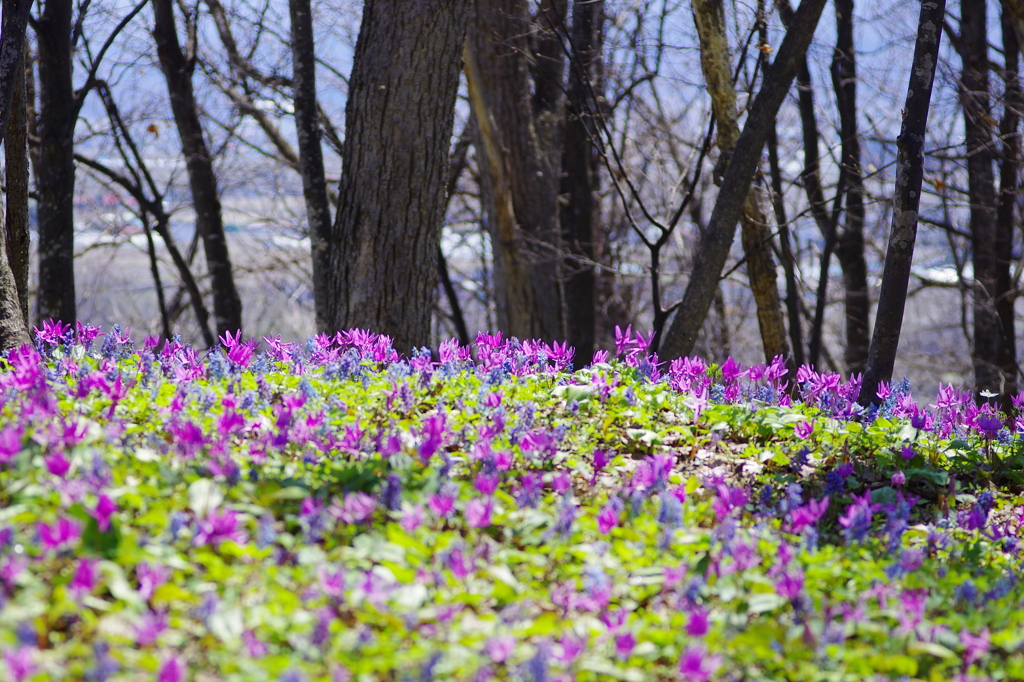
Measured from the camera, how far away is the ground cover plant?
1.80 meters

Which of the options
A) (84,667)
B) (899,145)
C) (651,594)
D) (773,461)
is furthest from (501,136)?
A: (84,667)

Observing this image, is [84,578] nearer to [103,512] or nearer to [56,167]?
[103,512]

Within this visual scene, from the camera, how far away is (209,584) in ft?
6.32

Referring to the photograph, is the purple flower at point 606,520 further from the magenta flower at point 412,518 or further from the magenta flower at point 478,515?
the magenta flower at point 412,518

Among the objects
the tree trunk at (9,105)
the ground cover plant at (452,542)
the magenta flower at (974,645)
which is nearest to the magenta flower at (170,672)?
the ground cover plant at (452,542)

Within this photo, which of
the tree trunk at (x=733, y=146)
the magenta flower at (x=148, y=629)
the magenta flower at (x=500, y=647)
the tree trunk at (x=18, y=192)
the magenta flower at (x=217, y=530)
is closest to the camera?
the magenta flower at (x=148, y=629)

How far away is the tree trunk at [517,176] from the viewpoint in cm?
821

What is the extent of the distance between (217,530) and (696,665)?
1.14 meters

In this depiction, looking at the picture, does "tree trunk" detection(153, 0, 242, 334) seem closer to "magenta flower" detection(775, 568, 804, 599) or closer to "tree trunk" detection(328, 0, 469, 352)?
"tree trunk" detection(328, 0, 469, 352)

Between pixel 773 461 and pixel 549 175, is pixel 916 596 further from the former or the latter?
pixel 549 175

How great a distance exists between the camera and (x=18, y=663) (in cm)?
151

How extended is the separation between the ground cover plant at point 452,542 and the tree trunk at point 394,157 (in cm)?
178

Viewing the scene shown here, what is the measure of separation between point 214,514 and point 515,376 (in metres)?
2.07

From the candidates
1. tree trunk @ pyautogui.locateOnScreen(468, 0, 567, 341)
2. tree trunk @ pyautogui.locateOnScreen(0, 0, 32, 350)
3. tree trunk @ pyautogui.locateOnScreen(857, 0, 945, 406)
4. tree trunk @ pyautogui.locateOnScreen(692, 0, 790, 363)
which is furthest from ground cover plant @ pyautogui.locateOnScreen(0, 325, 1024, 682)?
tree trunk @ pyautogui.locateOnScreen(468, 0, 567, 341)
